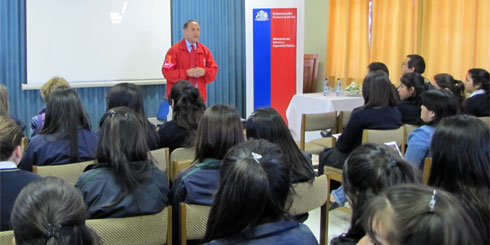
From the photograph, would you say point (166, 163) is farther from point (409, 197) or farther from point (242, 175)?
point (409, 197)

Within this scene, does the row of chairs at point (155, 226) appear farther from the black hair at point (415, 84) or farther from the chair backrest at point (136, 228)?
the black hair at point (415, 84)

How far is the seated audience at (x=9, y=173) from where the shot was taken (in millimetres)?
1728

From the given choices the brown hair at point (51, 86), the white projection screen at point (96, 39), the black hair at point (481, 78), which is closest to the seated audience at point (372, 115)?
the black hair at point (481, 78)

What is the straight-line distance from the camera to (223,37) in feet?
21.3

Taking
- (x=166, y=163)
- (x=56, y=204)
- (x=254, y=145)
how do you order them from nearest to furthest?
(x=56, y=204) < (x=254, y=145) < (x=166, y=163)

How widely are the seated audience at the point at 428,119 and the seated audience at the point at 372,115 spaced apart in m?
0.41

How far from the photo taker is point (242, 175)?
4.27 feet

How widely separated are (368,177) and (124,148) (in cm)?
99

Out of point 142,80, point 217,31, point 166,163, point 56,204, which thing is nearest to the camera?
point 56,204

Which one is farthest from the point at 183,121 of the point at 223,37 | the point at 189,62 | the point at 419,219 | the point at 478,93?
the point at 223,37

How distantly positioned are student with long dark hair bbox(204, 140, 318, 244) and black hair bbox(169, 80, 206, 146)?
5.32 ft

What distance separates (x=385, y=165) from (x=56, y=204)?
989 mm

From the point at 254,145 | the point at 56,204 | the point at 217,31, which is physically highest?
the point at 217,31

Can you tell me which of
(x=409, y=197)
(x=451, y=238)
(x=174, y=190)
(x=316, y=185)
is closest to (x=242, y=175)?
(x=409, y=197)
